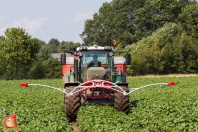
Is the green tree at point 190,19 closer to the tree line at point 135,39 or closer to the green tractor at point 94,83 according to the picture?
the tree line at point 135,39

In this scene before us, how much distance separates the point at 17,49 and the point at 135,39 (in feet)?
81.8

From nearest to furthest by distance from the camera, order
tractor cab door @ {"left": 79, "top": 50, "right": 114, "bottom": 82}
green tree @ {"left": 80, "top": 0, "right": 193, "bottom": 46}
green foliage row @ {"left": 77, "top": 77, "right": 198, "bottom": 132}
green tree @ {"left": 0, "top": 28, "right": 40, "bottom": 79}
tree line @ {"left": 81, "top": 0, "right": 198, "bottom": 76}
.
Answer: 1. green foliage row @ {"left": 77, "top": 77, "right": 198, "bottom": 132}
2. tractor cab door @ {"left": 79, "top": 50, "right": 114, "bottom": 82}
3. green tree @ {"left": 0, "top": 28, "right": 40, "bottom": 79}
4. tree line @ {"left": 81, "top": 0, "right": 198, "bottom": 76}
5. green tree @ {"left": 80, "top": 0, "right": 193, "bottom": 46}

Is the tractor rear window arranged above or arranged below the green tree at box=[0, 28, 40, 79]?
below

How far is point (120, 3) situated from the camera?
8025cm

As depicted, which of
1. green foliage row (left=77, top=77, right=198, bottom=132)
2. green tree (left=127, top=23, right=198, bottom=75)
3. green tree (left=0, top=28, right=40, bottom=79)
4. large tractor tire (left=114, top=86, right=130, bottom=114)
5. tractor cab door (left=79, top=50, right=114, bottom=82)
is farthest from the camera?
green tree (left=127, top=23, right=198, bottom=75)

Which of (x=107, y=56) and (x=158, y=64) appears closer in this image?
(x=107, y=56)

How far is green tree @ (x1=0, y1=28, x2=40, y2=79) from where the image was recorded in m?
58.4

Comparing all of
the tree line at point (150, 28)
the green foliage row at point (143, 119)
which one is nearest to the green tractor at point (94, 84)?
the green foliage row at point (143, 119)

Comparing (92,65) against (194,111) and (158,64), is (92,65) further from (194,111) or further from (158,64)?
(158,64)

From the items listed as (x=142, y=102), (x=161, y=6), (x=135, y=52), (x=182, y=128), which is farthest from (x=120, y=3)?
(x=182, y=128)

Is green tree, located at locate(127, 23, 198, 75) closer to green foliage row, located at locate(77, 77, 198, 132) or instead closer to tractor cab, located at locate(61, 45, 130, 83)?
tractor cab, located at locate(61, 45, 130, 83)

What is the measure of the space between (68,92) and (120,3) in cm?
6768

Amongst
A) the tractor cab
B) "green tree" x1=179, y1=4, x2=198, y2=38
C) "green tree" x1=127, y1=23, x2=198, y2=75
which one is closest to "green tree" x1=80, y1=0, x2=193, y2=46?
"green tree" x1=179, y1=4, x2=198, y2=38

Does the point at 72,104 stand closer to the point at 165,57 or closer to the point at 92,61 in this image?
the point at 92,61
